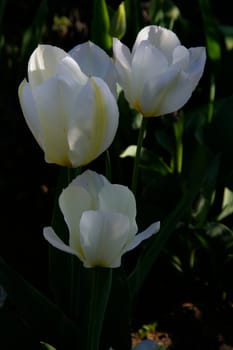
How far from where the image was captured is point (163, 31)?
1.07 metres

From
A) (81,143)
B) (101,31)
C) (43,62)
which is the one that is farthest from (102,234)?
(101,31)

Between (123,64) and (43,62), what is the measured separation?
0.36 feet

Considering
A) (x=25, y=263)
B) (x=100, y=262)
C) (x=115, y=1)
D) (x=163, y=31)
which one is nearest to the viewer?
(x=100, y=262)

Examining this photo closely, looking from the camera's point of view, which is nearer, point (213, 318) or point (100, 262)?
point (100, 262)

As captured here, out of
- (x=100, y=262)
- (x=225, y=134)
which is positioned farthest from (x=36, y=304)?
(x=225, y=134)

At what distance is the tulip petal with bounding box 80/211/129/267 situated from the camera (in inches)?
33.1

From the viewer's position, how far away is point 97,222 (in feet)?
2.76

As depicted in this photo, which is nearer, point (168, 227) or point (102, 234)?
point (102, 234)

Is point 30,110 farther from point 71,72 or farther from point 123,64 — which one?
point 123,64

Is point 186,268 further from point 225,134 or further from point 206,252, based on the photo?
point 225,134

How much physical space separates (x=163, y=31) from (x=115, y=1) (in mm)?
1627

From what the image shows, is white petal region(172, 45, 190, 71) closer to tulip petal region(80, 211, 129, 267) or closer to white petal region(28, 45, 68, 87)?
white petal region(28, 45, 68, 87)

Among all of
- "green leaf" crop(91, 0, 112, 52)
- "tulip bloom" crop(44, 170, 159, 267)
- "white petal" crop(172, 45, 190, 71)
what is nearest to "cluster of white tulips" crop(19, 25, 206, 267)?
"tulip bloom" crop(44, 170, 159, 267)

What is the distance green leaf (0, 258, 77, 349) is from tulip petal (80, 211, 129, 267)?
0.29 meters
